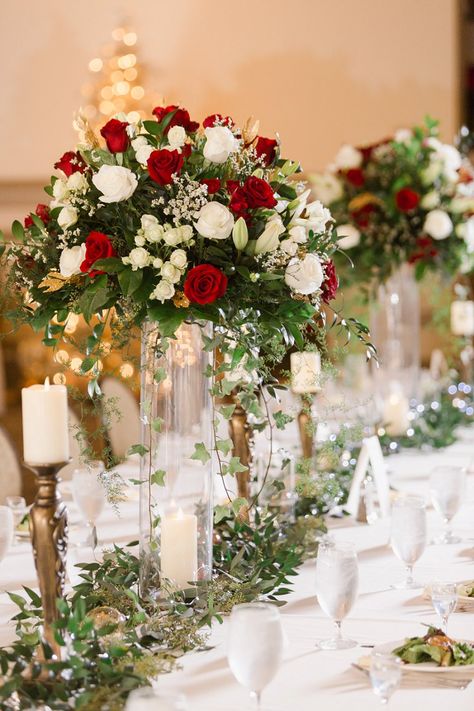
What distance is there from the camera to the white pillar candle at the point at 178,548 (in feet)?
6.04

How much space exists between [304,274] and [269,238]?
0.09 metres

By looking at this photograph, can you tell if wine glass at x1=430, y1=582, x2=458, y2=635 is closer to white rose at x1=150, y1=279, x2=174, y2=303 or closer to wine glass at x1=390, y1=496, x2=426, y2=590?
wine glass at x1=390, y1=496, x2=426, y2=590

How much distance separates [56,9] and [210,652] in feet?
22.7

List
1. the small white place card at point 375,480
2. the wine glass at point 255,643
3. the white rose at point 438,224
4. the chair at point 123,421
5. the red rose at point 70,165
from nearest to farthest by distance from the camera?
the wine glass at point 255,643, the red rose at point 70,165, the small white place card at point 375,480, the white rose at point 438,224, the chair at point 123,421

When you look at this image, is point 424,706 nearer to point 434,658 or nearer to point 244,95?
point 434,658

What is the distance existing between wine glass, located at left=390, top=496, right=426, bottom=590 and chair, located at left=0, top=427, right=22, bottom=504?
1.83m

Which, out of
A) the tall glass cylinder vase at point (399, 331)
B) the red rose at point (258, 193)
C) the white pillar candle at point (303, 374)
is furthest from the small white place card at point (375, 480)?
the tall glass cylinder vase at point (399, 331)

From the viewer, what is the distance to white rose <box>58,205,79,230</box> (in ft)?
5.97

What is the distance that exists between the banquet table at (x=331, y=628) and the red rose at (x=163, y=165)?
2.56ft

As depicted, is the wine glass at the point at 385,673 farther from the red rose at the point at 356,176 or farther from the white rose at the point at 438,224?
the red rose at the point at 356,176

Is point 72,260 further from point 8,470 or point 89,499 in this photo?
point 8,470

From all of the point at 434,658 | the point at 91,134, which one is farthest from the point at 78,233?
the point at 434,658

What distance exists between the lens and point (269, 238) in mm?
1813

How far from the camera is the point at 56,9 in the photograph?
774 centimetres
